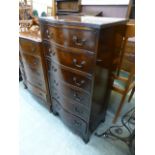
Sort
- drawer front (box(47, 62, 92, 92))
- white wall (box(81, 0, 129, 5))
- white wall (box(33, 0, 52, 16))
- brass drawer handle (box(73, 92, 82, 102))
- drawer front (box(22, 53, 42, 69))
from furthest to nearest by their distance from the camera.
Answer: white wall (box(33, 0, 52, 16)) < white wall (box(81, 0, 129, 5)) < drawer front (box(22, 53, 42, 69)) < brass drawer handle (box(73, 92, 82, 102)) < drawer front (box(47, 62, 92, 92))

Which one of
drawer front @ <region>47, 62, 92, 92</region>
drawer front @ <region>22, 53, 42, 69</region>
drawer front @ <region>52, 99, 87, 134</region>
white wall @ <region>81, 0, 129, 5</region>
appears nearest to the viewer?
drawer front @ <region>47, 62, 92, 92</region>

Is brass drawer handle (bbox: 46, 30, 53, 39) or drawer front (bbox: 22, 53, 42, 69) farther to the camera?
drawer front (bbox: 22, 53, 42, 69)

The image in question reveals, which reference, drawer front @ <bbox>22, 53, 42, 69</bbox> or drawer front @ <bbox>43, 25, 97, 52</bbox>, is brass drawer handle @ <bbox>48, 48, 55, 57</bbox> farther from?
drawer front @ <bbox>22, 53, 42, 69</bbox>

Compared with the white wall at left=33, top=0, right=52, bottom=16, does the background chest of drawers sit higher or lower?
lower

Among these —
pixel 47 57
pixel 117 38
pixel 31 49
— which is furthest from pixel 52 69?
pixel 117 38

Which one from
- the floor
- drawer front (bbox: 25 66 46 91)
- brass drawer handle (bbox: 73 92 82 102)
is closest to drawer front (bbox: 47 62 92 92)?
brass drawer handle (bbox: 73 92 82 102)

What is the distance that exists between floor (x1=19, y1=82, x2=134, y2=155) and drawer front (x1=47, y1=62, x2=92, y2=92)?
2.36 ft

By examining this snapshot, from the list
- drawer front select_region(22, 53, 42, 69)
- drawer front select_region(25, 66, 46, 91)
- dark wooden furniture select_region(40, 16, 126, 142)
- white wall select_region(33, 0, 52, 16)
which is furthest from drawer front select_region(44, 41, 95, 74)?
white wall select_region(33, 0, 52, 16)

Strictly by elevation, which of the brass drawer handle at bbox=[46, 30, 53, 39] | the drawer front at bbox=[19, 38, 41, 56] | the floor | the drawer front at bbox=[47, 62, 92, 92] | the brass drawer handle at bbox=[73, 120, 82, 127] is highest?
the brass drawer handle at bbox=[46, 30, 53, 39]

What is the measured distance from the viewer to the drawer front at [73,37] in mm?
843

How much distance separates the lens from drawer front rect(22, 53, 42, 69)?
1.44 m

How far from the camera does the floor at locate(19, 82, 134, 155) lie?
1345mm

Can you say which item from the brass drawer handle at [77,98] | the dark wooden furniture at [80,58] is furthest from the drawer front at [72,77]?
the brass drawer handle at [77,98]
